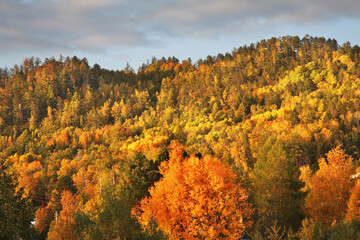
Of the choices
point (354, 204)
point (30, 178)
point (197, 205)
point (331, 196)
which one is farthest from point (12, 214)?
point (30, 178)

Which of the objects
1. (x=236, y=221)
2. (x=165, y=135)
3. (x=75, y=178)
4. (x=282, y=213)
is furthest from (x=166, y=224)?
(x=165, y=135)

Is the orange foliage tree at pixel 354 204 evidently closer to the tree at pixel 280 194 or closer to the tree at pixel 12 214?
the tree at pixel 280 194

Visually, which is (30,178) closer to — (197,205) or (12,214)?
(197,205)

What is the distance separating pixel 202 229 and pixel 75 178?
81.9 meters

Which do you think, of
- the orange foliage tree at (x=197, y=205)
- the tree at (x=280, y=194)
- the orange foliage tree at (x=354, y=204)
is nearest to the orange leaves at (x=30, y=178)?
the orange foliage tree at (x=197, y=205)

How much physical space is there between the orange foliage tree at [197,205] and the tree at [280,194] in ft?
10.4

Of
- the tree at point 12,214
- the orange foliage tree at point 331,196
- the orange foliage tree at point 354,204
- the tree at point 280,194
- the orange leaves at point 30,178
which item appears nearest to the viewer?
the tree at point 12,214

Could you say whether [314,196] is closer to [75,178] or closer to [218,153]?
[218,153]

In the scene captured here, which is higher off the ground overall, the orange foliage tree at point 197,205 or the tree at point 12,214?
the tree at point 12,214

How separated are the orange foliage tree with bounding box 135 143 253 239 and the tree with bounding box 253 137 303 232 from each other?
3.17 m

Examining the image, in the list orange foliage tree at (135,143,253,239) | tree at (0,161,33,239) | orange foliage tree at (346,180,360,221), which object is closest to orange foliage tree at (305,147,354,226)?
orange foliage tree at (346,180,360,221)

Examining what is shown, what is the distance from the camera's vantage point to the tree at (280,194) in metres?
46.3

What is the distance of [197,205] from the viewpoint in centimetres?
4091

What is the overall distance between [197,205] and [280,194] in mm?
12349
